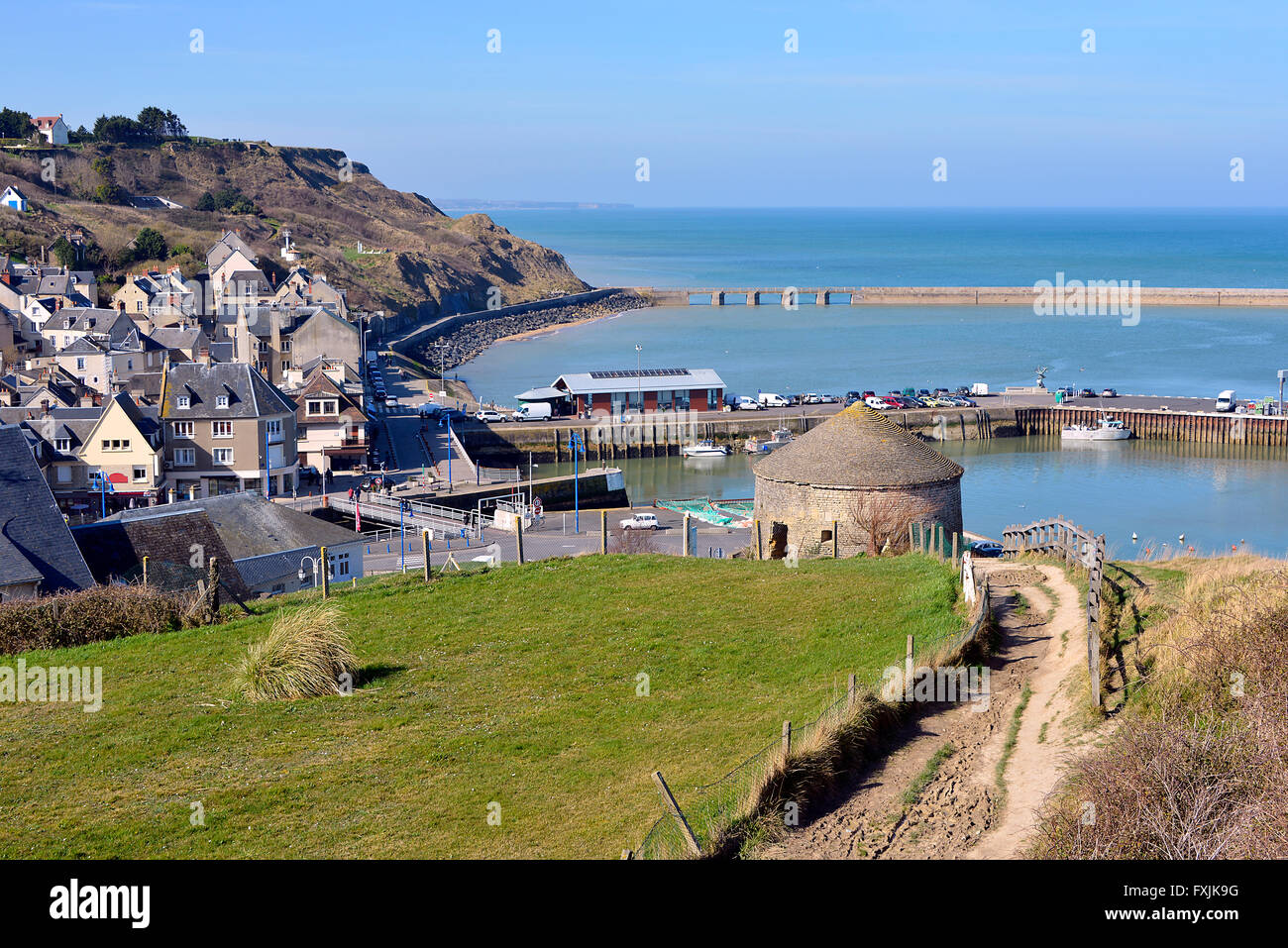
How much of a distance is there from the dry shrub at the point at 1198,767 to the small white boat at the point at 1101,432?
205ft

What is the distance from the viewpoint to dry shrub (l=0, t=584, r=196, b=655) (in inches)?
631

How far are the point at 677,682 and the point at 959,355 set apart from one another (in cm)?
9594

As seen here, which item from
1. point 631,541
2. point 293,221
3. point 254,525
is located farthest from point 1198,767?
point 293,221

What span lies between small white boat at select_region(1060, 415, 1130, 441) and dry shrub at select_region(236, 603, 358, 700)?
211 ft

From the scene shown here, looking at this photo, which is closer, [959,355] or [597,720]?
[597,720]

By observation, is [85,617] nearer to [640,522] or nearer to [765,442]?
[640,522]

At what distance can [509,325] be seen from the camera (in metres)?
132

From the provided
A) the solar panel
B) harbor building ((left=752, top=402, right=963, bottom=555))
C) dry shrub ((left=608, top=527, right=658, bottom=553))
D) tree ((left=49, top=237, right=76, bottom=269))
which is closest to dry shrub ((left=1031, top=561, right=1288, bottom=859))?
harbor building ((left=752, top=402, right=963, bottom=555))

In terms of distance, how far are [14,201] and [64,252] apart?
17753mm

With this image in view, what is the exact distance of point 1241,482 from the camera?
60719 mm

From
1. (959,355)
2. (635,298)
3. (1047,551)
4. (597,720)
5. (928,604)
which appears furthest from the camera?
(635,298)

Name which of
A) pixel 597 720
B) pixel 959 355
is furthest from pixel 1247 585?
pixel 959 355

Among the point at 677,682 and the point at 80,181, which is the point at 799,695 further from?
the point at 80,181
